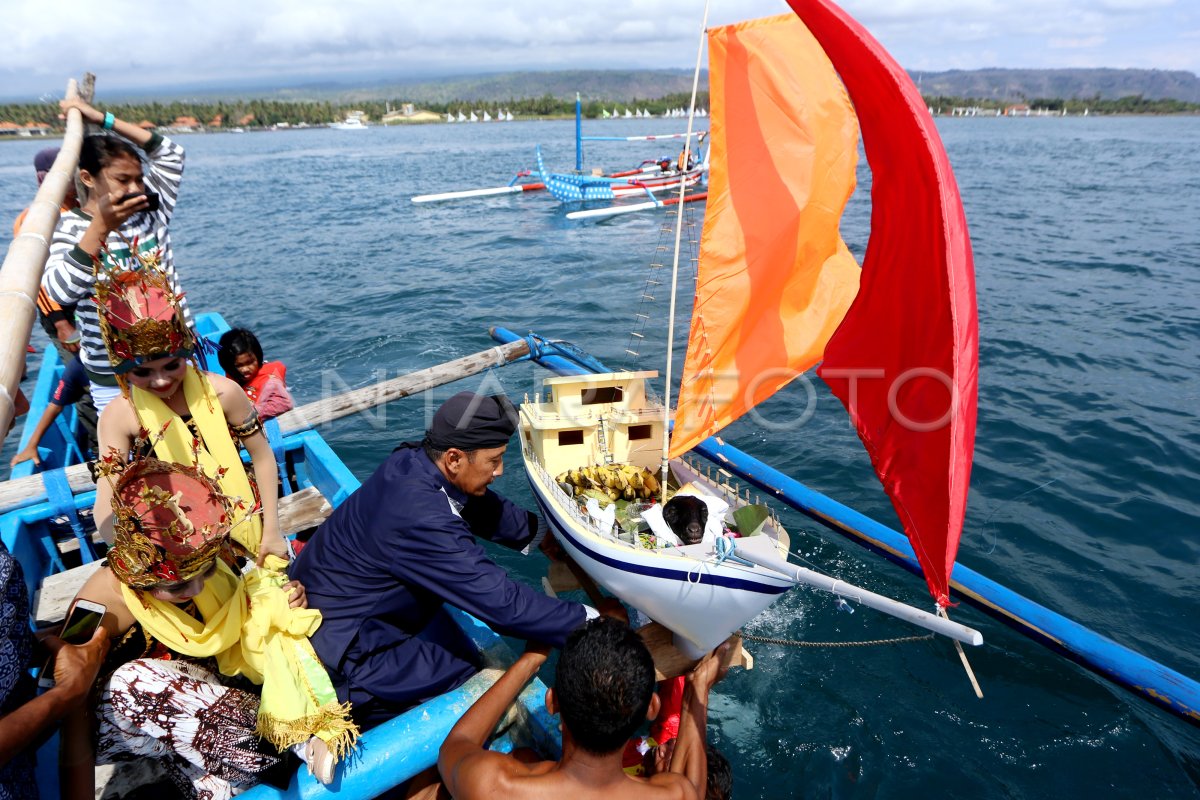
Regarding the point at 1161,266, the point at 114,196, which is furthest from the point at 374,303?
the point at 1161,266

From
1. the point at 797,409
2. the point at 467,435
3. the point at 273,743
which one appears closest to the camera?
the point at 273,743

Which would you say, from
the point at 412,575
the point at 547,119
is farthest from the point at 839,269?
the point at 547,119

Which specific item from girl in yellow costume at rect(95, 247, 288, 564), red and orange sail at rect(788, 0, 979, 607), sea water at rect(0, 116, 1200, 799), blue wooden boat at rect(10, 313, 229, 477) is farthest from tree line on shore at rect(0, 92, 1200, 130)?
girl in yellow costume at rect(95, 247, 288, 564)

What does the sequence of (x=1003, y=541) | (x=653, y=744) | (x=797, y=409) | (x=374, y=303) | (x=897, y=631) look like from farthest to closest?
(x=374, y=303) → (x=797, y=409) → (x=1003, y=541) → (x=897, y=631) → (x=653, y=744)

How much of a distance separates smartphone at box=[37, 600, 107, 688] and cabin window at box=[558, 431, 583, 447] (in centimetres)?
380

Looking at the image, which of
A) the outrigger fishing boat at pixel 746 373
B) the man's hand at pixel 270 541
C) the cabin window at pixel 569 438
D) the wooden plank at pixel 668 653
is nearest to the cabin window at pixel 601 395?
the outrigger fishing boat at pixel 746 373

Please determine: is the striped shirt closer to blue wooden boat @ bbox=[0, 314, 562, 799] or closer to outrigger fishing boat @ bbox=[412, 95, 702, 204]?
blue wooden boat @ bbox=[0, 314, 562, 799]

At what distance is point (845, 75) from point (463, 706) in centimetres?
420

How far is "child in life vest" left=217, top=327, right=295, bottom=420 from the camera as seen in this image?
6301 mm

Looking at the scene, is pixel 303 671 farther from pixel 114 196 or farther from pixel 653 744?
pixel 114 196

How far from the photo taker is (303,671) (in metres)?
2.87

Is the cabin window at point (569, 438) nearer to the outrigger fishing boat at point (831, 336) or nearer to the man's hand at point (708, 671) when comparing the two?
the outrigger fishing boat at point (831, 336)

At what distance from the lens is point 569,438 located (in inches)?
235

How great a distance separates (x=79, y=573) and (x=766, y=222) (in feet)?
18.0
